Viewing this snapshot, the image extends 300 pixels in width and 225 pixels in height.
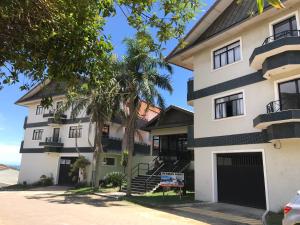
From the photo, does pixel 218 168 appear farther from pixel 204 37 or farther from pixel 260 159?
pixel 204 37

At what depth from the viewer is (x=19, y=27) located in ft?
20.9

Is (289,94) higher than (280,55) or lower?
lower

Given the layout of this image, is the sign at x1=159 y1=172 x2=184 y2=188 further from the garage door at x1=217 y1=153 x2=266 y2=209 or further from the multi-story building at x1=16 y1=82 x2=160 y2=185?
the multi-story building at x1=16 y1=82 x2=160 y2=185

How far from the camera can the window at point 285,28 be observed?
1475 cm

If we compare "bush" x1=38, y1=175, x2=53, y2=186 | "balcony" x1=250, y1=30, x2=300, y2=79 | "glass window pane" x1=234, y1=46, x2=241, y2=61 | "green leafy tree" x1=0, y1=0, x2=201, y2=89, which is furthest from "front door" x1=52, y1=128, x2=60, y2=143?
"green leafy tree" x1=0, y1=0, x2=201, y2=89

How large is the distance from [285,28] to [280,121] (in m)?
5.05

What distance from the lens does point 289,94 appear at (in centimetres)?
1445

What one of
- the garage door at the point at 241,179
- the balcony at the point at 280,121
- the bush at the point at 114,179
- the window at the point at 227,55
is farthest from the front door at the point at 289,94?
the bush at the point at 114,179

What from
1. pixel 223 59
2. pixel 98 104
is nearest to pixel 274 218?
pixel 223 59

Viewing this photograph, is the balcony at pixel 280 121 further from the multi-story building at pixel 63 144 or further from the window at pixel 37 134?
the window at pixel 37 134

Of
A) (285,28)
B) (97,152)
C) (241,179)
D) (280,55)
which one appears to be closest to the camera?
(280,55)

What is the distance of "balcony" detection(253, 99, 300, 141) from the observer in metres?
13.1

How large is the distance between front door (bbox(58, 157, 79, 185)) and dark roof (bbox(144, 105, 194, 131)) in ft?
30.8

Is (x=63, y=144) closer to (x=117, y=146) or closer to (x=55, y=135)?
(x=55, y=135)
